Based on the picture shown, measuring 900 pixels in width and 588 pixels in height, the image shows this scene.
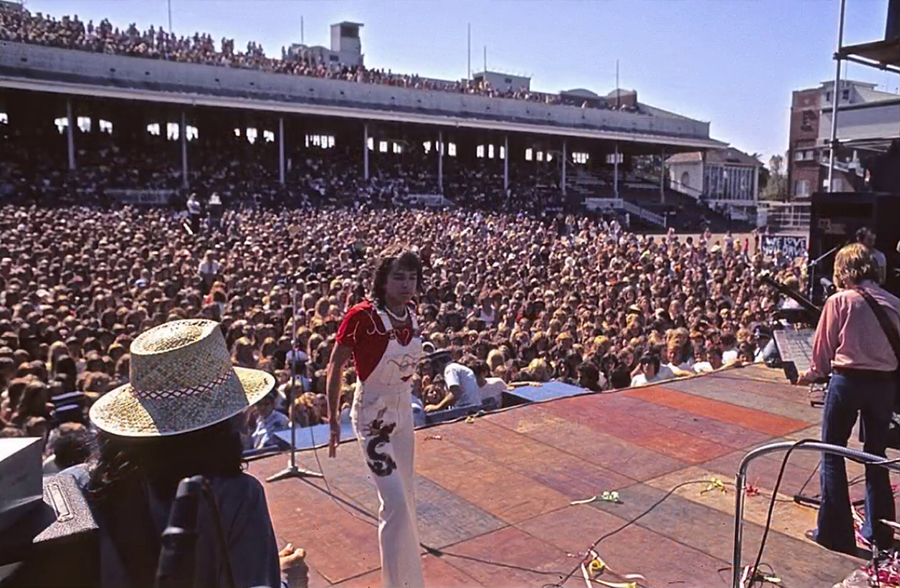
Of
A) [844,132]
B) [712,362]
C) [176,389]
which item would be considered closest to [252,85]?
[844,132]

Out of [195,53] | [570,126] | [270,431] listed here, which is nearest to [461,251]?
[270,431]

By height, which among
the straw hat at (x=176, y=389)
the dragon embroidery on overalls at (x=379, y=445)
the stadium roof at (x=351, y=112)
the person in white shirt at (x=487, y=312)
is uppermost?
the stadium roof at (x=351, y=112)

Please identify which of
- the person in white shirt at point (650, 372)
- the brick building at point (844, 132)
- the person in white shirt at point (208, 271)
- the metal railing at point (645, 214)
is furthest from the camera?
the metal railing at point (645, 214)

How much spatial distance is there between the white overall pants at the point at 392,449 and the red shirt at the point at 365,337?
0.09 ft

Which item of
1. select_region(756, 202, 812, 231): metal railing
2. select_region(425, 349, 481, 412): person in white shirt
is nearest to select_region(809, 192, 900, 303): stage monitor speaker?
select_region(425, 349, 481, 412): person in white shirt

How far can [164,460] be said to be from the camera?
1.80 meters

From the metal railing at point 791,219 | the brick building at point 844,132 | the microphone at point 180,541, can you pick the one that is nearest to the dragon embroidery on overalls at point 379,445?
the microphone at point 180,541

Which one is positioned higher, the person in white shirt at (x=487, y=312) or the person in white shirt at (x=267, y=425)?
the person in white shirt at (x=487, y=312)

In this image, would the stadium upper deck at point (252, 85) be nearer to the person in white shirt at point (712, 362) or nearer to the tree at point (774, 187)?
the person in white shirt at point (712, 362)

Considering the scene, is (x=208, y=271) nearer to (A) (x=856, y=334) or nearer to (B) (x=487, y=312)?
(B) (x=487, y=312)

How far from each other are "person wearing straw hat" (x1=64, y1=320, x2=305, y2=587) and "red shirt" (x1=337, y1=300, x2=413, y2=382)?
5.21 ft

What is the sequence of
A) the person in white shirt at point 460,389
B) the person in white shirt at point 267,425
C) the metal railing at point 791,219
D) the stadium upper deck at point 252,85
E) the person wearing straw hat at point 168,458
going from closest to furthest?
the person wearing straw hat at point 168,458
the person in white shirt at point 267,425
the person in white shirt at point 460,389
the stadium upper deck at point 252,85
the metal railing at point 791,219

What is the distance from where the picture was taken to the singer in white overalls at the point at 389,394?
3463 millimetres

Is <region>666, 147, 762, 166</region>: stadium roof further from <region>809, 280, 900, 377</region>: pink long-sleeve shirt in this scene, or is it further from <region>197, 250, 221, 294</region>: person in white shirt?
<region>809, 280, 900, 377</region>: pink long-sleeve shirt
